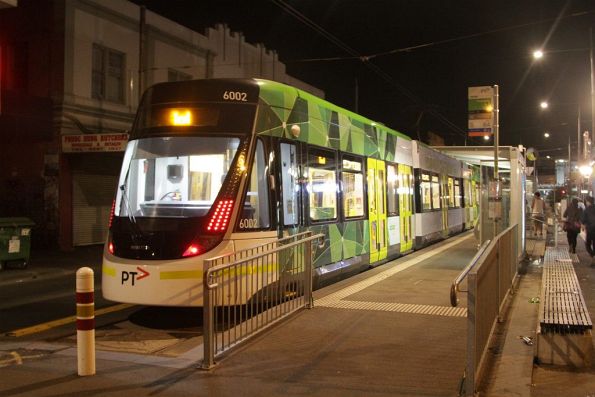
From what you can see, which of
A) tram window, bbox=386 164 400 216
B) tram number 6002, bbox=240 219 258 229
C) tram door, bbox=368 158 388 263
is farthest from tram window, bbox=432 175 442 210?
tram number 6002, bbox=240 219 258 229

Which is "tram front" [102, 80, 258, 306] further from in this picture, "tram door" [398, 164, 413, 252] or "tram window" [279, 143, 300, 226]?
"tram door" [398, 164, 413, 252]

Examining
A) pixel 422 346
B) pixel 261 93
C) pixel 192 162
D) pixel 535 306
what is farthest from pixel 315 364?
pixel 535 306

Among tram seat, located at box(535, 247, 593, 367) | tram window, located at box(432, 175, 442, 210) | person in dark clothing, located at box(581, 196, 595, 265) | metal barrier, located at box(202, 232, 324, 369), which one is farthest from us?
tram window, located at box(432, 175, 442, 210)

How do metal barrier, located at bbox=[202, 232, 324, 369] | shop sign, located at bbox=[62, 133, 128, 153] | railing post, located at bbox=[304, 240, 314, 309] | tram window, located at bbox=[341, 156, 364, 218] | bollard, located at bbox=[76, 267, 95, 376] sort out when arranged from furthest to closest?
shop sign, located at bbox=[62, 133, 128, 153] < tram window, located at bbox=[341, 156, 364, 218] < railing post, located at bbox=[304, 240, 314, 309] < metal barrier, located at bbox=[202, 232, 324, 369] < bollard, located at bbox=[76, 267, 95, 376]

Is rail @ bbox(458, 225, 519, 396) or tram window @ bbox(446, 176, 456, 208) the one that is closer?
rail @ bbox(458, 225, 519, 396)

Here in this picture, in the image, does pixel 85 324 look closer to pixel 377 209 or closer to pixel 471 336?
pixel 471 336

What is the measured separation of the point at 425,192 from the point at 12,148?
1310 cm

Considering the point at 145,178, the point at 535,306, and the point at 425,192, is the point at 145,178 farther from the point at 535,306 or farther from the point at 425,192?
the point at 425,192

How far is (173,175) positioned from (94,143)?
10233 mm

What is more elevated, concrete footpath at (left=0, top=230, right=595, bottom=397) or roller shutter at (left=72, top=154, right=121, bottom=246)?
roller shutter at (left=72, top=154, right=121, bottom=246)

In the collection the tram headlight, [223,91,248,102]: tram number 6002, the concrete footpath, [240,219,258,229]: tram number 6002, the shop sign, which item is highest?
the shop sign

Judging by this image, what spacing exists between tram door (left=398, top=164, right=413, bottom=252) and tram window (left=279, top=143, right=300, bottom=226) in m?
6.33

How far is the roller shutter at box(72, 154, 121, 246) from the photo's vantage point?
63.2 feet

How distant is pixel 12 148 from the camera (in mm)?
19219
